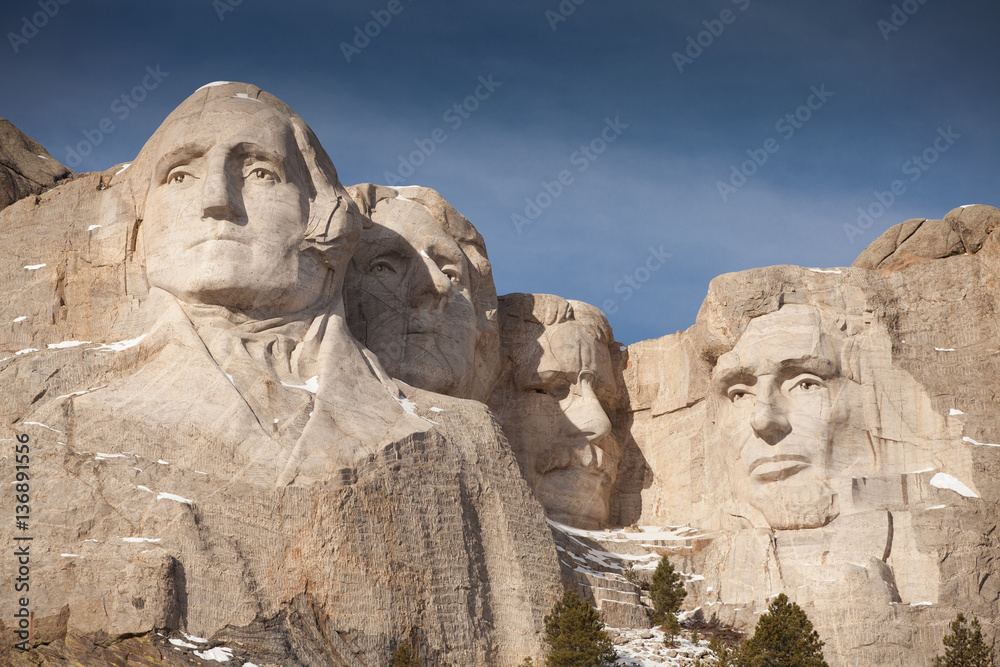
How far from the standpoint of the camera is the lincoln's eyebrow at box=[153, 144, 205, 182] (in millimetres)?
20656

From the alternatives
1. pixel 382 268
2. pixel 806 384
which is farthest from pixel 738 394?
pixel 382 268

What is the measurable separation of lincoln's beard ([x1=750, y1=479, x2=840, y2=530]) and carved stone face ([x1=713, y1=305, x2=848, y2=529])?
14mm

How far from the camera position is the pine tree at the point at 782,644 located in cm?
1808

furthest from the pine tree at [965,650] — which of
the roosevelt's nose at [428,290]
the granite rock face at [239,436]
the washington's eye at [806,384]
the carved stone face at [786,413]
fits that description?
the roosevelt's nose at [428,290]

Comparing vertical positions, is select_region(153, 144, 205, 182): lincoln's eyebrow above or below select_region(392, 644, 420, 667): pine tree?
above

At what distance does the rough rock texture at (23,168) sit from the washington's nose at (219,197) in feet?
13.6

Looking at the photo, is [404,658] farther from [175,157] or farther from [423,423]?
[175,157]

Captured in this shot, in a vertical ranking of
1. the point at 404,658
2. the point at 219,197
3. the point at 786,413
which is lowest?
the point at 404,658

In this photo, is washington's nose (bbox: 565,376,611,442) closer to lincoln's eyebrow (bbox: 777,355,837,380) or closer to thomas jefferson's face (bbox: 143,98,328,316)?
lincoln's eyebrow (bbox: 777,355,837,380)

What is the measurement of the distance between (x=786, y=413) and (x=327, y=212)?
23.8 feet

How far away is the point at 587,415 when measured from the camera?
81.4 feet

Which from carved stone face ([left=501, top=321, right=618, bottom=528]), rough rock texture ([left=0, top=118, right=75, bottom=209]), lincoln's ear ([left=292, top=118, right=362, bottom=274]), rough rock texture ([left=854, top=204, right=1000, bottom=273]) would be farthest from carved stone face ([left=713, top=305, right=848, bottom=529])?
rough rock texture ([left=0, top=118, right=75, bottom=209])

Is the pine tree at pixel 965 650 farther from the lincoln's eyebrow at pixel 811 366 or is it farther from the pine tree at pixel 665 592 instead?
the lincoln's eyebrow at pixel 811 366

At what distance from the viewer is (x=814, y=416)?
75.2ft
